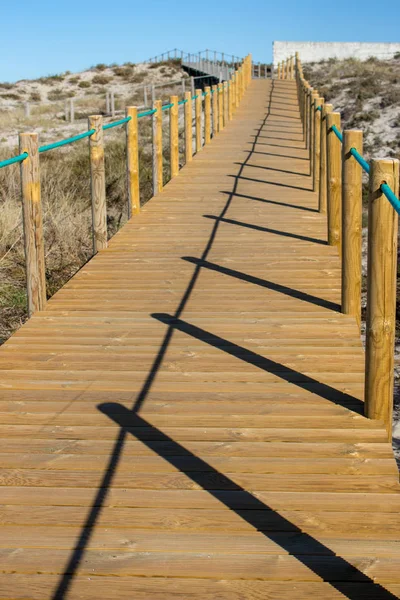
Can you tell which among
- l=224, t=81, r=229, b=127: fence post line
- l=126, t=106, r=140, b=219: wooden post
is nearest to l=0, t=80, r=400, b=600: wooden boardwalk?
l=126, t=106, r=140, b=219: wooden post

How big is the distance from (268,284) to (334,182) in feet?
5.24

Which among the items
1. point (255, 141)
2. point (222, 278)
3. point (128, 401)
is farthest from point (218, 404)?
point (255, 141)

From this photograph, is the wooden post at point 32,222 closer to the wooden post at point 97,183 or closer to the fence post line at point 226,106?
the wooden post at point 97,183

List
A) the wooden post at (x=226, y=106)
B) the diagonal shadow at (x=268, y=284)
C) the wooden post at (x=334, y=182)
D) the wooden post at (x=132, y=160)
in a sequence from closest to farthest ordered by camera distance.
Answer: the diagonal shadow at (x=268, y=284) → the wooden post at (x=334, y=182) → the wooden post at (x=132, y=160) → the wooden post at (x=226, y=106)

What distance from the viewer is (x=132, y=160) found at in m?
9.36

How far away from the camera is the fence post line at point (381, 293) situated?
12.7 ft

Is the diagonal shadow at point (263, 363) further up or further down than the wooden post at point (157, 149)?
further down

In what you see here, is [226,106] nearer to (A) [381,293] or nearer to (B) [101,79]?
(A) [381,293]

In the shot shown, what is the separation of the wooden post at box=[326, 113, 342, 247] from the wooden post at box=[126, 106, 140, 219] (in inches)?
91.0

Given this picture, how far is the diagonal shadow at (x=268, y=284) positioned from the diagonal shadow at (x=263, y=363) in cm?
94

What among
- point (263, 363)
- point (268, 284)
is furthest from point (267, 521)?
point (268, 284)

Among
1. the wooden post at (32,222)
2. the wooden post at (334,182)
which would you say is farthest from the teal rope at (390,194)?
the wooden post at (334,182)

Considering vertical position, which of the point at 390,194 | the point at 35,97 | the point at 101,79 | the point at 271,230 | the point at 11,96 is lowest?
the point at 35,97

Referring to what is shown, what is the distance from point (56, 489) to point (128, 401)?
891 millimetres
